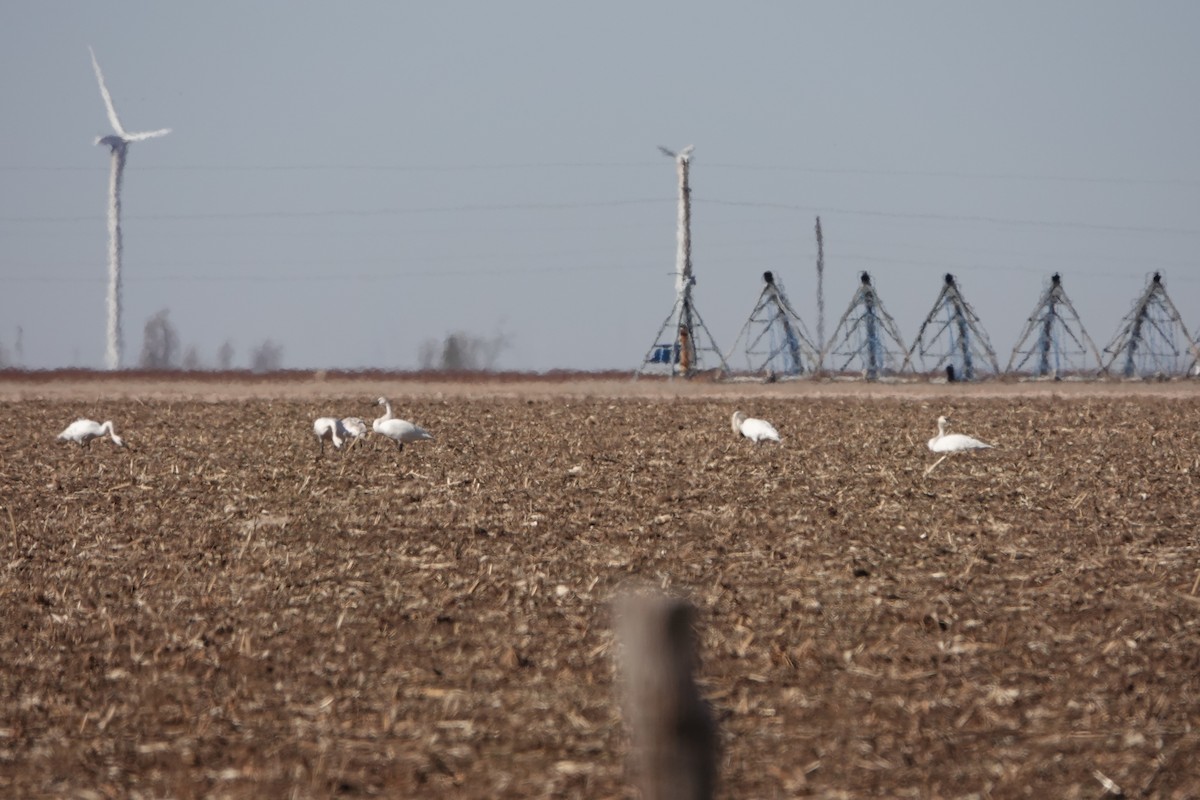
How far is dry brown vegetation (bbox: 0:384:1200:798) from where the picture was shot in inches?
267

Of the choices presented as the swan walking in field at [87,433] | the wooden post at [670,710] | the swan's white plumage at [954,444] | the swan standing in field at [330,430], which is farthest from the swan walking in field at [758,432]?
the wooden post at [670,710]

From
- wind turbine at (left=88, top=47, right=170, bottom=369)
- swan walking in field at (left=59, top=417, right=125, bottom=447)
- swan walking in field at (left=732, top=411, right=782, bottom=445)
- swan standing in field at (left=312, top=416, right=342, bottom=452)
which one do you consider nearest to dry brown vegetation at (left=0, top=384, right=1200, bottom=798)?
swan standing in field at (left=312, top=416, right=342, bottom=452)

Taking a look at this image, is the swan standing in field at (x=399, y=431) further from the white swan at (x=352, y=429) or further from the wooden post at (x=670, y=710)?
the wooden post at (x=670, y=710)

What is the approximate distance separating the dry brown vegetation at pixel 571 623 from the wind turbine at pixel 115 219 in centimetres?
4904

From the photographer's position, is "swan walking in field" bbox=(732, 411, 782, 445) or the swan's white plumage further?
"swan walking in field" bbox=(732, 411, 782, 445)

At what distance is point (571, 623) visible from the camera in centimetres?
942

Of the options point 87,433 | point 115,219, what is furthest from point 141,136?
point 87,433

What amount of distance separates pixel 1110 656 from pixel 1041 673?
23.5 inches

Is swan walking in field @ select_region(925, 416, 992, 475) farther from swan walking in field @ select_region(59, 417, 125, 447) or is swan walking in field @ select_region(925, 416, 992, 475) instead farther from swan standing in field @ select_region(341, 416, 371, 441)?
swan walking in field @ select_region(59, 417, 125, 447)

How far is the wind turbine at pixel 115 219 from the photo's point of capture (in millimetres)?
66438

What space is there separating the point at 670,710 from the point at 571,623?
558 centimetres

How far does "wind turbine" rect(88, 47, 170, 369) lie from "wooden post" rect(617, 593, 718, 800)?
65295 millimetres

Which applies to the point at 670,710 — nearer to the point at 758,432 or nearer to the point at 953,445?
the point at 953,445

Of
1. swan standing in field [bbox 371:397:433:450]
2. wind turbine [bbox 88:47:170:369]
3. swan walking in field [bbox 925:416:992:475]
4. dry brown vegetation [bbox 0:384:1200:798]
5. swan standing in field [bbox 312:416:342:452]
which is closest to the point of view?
dry brown vegetation [bbox 0:384:1200:798]
